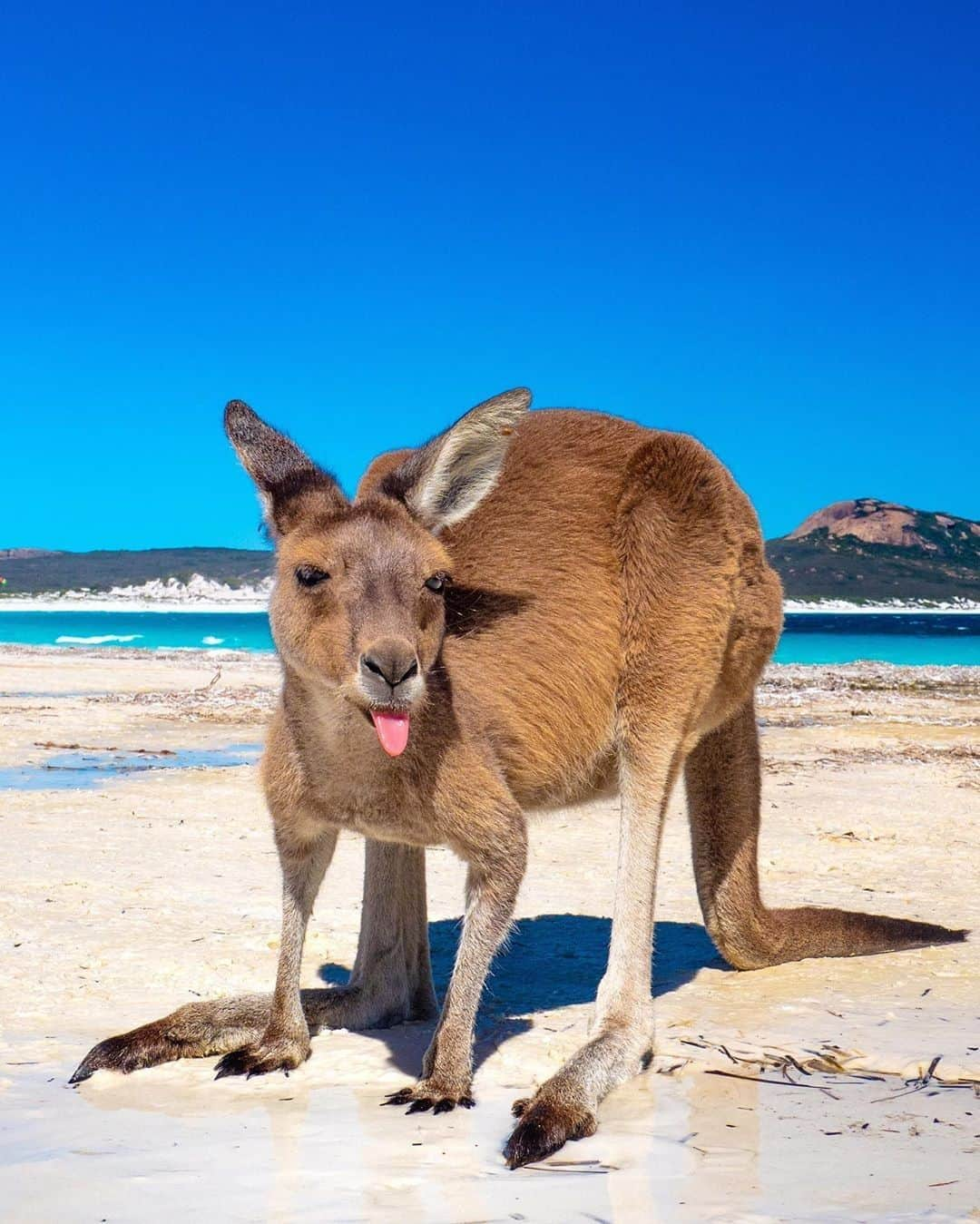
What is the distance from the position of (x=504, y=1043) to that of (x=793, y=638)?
168 feet

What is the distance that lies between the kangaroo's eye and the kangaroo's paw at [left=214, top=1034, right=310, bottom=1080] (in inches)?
54.1

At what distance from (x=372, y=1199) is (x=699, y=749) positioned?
7.89 feet

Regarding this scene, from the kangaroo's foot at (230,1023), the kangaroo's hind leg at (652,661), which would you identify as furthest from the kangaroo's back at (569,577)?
the kangaroo's foot at (230,1023)

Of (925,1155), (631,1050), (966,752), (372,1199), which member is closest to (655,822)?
(631,1050)

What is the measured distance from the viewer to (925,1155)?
3.08m

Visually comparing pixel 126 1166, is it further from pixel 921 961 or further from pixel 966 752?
pixel 966 752

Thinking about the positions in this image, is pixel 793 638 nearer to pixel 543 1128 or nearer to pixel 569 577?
pixel 569 577

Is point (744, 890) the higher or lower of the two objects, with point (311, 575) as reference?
lower

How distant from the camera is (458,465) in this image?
12.3ft

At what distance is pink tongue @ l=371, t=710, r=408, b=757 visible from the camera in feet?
10.6

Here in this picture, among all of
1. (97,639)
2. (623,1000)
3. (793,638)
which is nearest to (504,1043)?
(623,1000)

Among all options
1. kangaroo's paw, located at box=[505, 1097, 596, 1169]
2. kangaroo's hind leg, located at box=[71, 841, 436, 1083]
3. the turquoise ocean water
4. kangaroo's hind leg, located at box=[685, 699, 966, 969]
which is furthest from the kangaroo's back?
the turquoise ocean water

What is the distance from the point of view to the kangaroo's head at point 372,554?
3234 mm

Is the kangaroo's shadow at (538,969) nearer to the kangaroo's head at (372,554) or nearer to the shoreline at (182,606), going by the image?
the kangaroo's head at (372,554)
